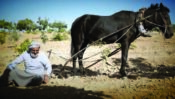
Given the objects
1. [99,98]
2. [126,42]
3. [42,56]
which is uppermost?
[126,42]

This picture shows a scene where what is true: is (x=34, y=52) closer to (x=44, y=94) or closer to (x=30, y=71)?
(x=30, y=71)

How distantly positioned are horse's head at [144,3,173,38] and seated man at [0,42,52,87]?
3728mm

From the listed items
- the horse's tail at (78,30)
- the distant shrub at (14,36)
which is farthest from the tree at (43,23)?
the horse's tail at (78,30)

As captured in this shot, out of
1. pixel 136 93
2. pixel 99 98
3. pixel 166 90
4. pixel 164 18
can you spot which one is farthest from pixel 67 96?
pixel 164 18

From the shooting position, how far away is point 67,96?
457cm

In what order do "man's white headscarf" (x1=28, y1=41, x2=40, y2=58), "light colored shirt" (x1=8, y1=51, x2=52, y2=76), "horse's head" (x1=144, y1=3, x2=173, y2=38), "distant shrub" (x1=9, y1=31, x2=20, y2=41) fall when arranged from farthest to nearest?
"distant shrub" (x1=9, y1=31, x2=20, y2=41) → "horse's head" (x1=144, y1=3, x2=173, y2=38) → "light colored shirt" (x1=8, y1=51, x2=52, y2=76) → "man's white headscarf" (x1=28, y1=41, x2=40, y2=58)

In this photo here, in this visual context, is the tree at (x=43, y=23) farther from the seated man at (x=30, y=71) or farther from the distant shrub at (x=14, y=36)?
the seated man at (x=30, y=71)

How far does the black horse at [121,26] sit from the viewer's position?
21.5ft

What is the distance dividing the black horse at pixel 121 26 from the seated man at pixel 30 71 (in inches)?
63.0

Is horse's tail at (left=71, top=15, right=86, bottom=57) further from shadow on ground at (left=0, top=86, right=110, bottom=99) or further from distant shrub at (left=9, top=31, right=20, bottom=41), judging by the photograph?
distant shrub at (left=9, top=31, right=20, bottom=41)

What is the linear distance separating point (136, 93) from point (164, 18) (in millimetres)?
3053

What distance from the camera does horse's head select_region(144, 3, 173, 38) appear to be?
21.5 feet

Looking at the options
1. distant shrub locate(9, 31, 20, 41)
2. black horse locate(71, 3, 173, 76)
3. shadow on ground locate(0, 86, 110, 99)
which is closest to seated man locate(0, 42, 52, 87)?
shadow on ground locate(0, 86, 110, 99)

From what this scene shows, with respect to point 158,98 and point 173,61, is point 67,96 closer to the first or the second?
point 158,98
